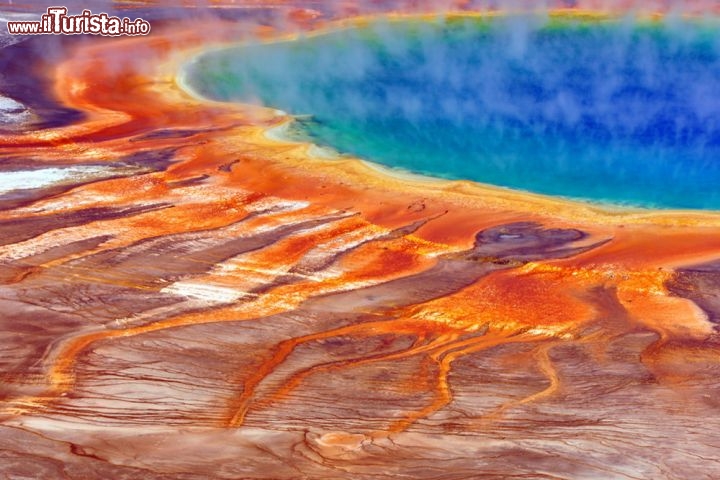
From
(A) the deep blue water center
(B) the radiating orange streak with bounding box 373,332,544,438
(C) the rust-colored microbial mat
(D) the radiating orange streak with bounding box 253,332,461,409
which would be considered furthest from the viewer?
(A) the deep blue water center

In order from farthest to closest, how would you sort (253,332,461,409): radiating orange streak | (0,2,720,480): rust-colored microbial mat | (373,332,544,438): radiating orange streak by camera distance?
(253,332,461,409): radiating orange streak, (373,332,544,438): radiating orange streak, (0,2,720,480): rust-colored microbial mat

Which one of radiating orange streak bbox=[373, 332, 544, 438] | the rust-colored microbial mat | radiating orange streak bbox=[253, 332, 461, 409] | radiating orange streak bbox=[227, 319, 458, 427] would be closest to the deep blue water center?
the rust-colored microbial mat

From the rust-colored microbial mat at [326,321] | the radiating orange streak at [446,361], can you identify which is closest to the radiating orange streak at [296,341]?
the rust-colored microbial mat at [326,321]

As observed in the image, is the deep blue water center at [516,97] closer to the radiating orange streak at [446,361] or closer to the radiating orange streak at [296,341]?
the radiating orange streak at [446,361]

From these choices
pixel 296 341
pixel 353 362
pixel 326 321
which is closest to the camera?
pixel 353 362

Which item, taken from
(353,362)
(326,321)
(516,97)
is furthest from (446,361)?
(516,97)

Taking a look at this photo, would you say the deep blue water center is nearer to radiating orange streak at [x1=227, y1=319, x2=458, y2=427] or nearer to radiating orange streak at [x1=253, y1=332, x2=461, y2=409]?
radiating orange streak at [x1=227, y1=319, x2=458, y2=427]

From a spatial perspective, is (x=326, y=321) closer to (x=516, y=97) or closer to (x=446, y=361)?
(x=446, y=361)
